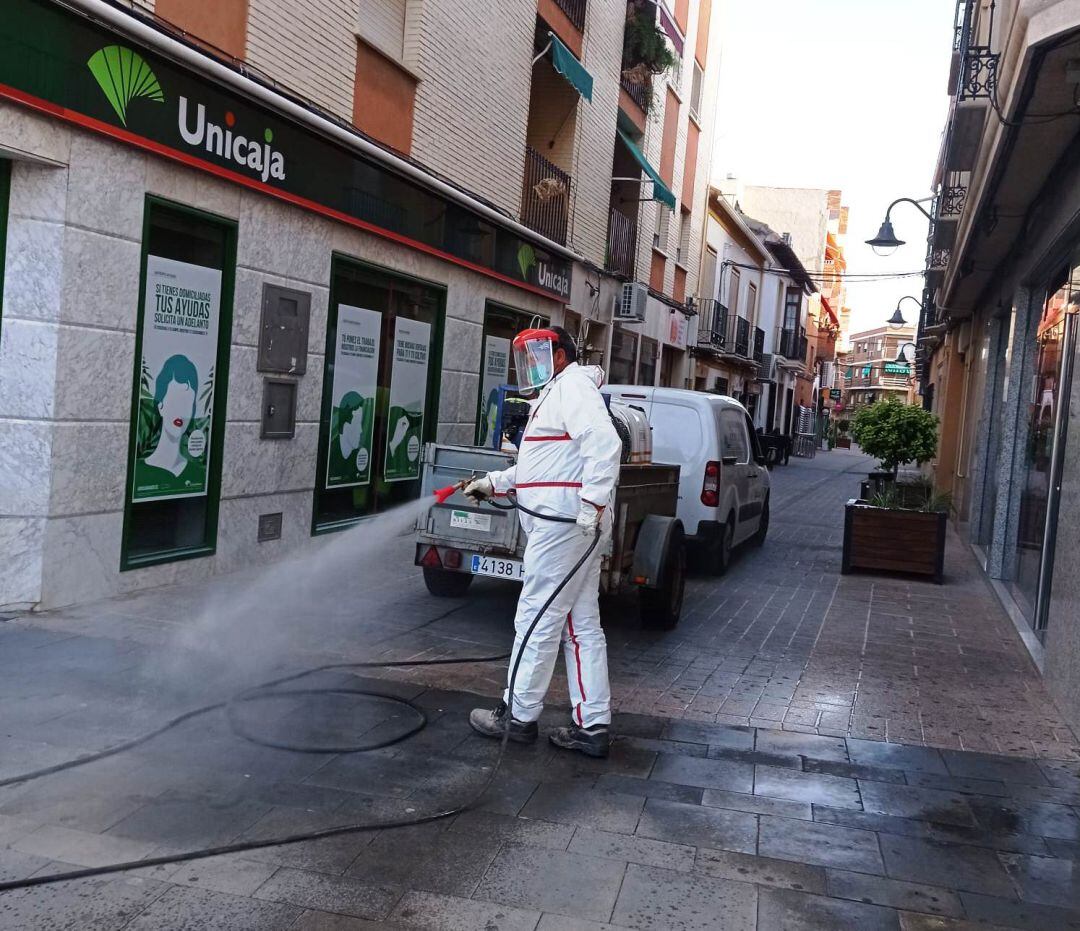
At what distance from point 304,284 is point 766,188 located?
5896cm

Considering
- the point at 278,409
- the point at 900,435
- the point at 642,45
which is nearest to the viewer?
the point at 278,409

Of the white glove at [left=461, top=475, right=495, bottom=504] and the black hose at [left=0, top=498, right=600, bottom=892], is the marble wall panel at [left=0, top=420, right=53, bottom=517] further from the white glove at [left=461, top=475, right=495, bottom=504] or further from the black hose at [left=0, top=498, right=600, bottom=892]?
the white glove at [left=461, top=475, right=495, bottom=504]

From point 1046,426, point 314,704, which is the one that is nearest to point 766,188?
point 1046,426

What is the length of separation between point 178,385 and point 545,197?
9.06 meters

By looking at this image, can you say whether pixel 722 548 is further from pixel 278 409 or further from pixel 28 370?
pixel 28 370

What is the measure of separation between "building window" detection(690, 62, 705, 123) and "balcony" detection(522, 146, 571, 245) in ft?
34.0

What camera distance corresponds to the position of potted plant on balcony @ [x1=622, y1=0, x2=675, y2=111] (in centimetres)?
2008

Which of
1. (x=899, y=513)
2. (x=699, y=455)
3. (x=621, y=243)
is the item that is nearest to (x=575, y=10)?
(x=621, y=243)

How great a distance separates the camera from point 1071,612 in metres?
6.44

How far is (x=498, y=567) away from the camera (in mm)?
7523

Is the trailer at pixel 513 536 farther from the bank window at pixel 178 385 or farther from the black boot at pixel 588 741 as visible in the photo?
the black boot at pixel 588 741

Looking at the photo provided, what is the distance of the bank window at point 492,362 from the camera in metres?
14.3

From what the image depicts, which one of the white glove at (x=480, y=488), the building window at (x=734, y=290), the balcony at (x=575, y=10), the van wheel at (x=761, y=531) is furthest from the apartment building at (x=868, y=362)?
the white glove at (x=480, y=488)

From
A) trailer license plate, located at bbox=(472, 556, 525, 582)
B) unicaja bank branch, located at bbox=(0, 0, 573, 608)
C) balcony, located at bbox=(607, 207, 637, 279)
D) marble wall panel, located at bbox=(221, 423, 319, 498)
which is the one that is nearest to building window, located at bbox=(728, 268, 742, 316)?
balcony, located at bbox=(607, 207, 637, 279)
